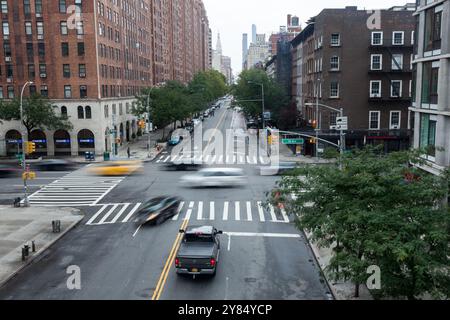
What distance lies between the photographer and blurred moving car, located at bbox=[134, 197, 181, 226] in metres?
30.1

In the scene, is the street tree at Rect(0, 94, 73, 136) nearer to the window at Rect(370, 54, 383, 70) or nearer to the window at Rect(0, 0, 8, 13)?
the window at Rect(0, 0, 8, 13)

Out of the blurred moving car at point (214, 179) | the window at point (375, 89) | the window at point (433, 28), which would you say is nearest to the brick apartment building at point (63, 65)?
the blurred moving car at point (214, 179)

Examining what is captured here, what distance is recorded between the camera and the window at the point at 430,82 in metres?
25.8

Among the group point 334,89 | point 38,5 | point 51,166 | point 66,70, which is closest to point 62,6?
point 38,5

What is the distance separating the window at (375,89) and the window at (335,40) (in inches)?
263

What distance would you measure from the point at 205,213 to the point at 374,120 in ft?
116

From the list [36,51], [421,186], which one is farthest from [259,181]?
[36,51]

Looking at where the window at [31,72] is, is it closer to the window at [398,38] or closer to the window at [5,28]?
the window at [5,28]

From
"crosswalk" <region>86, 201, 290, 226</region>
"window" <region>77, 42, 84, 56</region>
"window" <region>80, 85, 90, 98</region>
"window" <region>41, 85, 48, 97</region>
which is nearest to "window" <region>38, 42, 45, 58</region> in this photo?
"window" <region>41, 85, 48, 97</region>

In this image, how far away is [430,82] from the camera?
87.5ft

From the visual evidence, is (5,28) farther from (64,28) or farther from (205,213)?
(205,213)

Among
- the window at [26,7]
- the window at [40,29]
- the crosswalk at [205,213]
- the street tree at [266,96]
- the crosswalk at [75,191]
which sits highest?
the window at [26,7]
